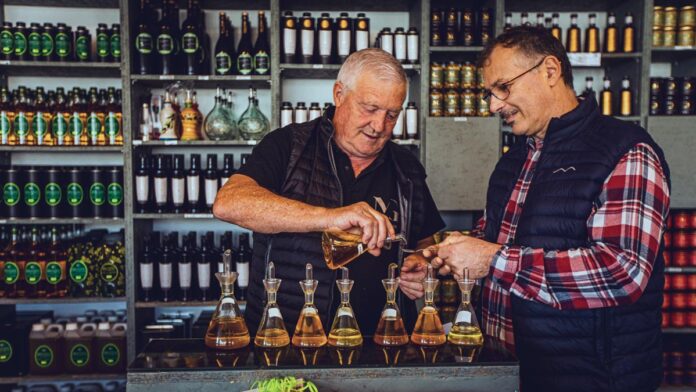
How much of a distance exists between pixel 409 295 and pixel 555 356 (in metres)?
0.41

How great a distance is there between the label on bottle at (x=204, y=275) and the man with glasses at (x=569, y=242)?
184 centimetres

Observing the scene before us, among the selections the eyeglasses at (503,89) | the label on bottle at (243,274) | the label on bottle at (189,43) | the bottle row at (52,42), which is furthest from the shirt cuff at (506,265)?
the bottle row at (52,42)

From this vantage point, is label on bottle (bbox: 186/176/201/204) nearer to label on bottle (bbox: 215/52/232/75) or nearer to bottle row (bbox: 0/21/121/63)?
label on bottle (bbox: 215/52/232/75)

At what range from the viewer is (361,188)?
1846 millimetres

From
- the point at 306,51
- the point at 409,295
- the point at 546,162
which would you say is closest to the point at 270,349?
the point at 409,295

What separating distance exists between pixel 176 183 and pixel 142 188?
0.56 feet

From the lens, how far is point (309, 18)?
3.18 m

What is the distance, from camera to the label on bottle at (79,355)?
3146 millimetres

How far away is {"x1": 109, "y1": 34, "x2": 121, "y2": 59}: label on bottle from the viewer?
3168mm

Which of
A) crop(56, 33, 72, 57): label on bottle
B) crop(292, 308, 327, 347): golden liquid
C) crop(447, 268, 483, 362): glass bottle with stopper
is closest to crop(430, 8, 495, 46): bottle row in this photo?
crop(56, 33, 72, 57): label on bottle

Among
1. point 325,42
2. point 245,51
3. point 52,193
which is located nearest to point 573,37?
point 325,42

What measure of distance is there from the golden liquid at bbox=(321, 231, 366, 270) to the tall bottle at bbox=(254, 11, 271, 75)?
1.90 m

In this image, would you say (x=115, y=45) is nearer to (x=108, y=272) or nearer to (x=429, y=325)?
(x=108, y=272)

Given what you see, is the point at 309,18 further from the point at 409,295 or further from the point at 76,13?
the point at 409,295
